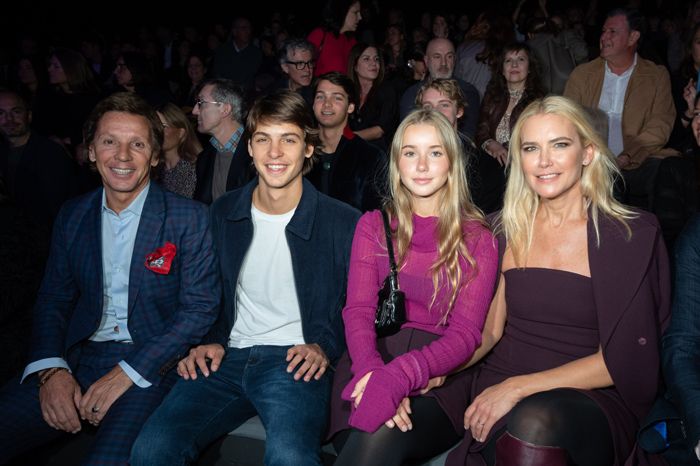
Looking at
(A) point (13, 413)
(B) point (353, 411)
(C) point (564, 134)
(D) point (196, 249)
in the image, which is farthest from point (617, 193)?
(A) point (13, 413)

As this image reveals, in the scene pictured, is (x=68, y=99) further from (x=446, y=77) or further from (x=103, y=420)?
(x=103, y=420)

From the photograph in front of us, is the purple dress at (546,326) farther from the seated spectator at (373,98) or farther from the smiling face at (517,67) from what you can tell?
the seated spectator at (373,98)

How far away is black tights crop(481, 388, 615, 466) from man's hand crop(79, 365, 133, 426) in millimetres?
1301

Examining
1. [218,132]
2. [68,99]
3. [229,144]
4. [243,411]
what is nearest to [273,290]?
[243,411]

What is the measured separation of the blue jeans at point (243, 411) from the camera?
1.85 m

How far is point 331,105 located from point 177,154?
3.86 ft

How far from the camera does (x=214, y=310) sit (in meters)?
2.29

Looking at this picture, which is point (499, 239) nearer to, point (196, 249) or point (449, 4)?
point (196, 249)

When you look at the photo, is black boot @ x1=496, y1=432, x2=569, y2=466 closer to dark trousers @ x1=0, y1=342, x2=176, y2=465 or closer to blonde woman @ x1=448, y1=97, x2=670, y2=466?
blonde woman @ x1=448, y1=97, x2=670, y2=466

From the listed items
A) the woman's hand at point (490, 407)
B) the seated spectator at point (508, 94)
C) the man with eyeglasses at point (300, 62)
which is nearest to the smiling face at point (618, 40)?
the seated spectator at point (508, 94)

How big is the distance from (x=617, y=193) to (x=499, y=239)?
3.33ft

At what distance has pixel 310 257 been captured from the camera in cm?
230

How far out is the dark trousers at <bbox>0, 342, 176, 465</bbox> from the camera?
75.7 inches

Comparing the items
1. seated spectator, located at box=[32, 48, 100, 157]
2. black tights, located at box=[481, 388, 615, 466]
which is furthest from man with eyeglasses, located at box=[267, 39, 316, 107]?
black tights, located at box=[481, 388, 615, 466]
